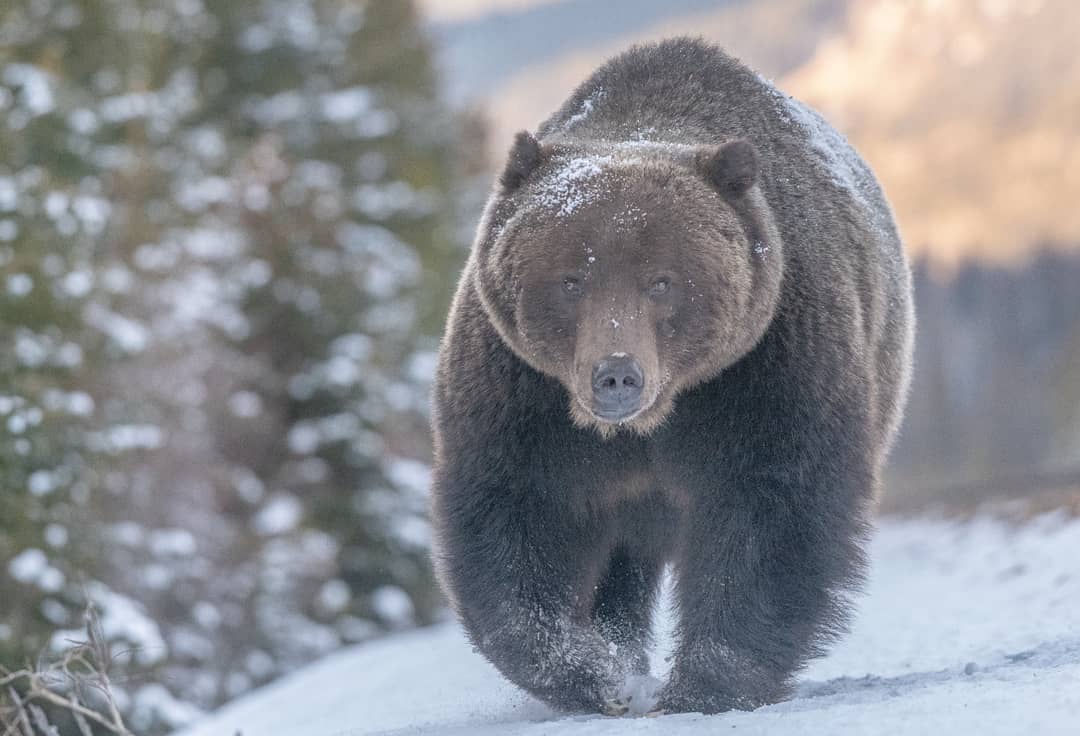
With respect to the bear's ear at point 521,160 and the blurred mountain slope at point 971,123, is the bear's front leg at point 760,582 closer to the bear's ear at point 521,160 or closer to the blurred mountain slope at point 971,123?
the bear's ear at point 521,160

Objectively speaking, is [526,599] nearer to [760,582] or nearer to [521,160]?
[760,582]

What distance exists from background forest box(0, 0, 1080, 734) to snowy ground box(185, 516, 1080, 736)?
1224mm

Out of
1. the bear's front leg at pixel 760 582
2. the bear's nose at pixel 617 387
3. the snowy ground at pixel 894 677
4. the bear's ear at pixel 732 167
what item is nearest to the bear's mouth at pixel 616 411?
the bear's nose at pixel 617 387

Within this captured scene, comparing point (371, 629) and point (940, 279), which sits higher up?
point (940, 279)

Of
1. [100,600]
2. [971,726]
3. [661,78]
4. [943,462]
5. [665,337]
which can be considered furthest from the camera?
[943,462]

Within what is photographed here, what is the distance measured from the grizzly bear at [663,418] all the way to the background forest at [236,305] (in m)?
1.53

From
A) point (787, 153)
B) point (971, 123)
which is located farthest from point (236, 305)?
point (971, 123)

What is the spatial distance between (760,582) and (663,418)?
640 mm

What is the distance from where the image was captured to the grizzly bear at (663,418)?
5047 millimetres

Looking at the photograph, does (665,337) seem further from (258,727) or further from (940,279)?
(940,279)

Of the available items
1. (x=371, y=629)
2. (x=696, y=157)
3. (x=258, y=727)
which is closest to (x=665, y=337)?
(x=696, y=157)

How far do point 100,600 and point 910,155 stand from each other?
116 ft

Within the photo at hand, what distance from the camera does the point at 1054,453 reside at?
37969 mm

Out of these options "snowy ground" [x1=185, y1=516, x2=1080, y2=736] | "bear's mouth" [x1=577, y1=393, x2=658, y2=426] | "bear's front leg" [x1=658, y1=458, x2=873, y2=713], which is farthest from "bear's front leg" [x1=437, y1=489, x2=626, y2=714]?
"bear's mouth" [x1=577, y1=393, x2=658, y2=426]
